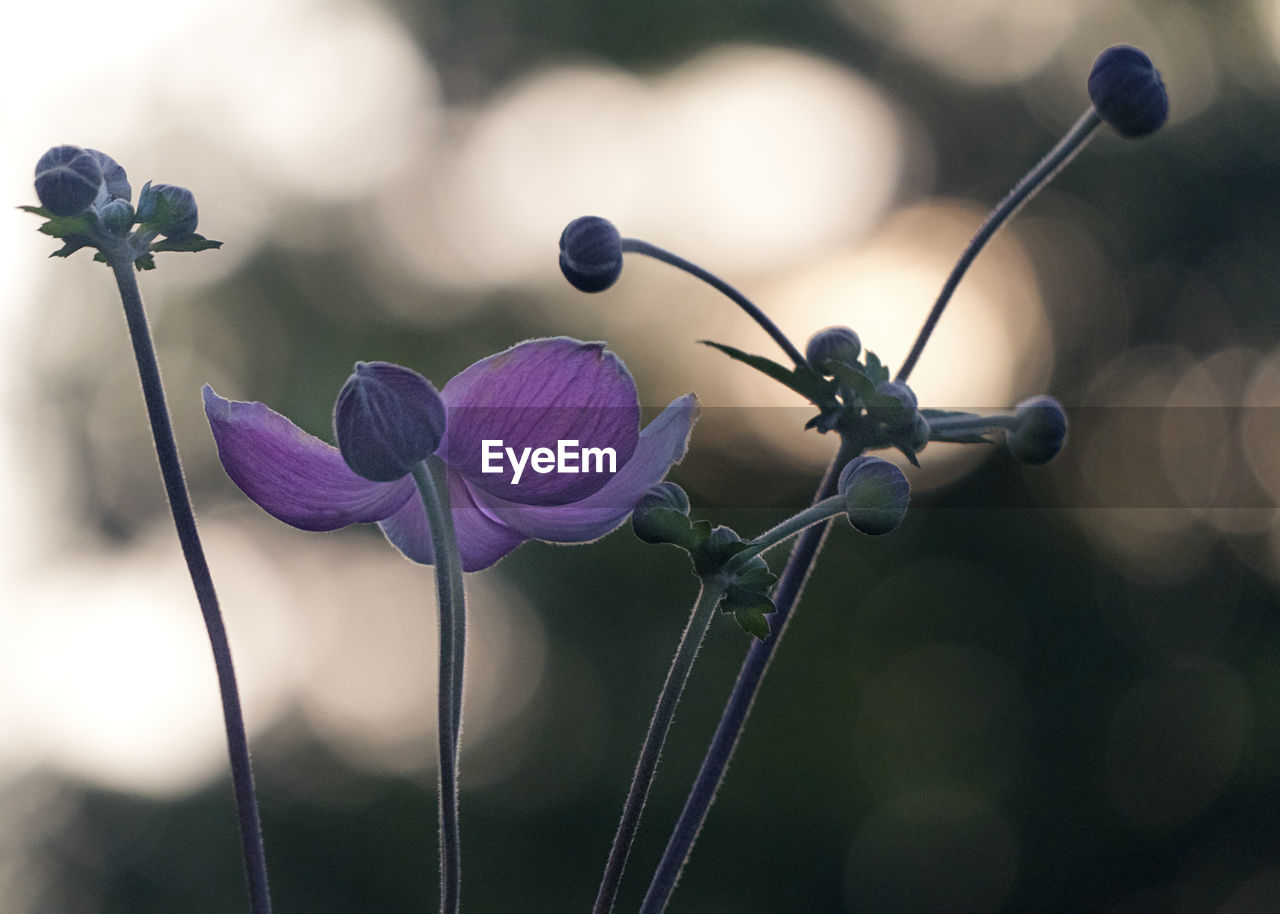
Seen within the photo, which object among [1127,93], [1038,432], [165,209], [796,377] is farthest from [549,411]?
[1127,93]

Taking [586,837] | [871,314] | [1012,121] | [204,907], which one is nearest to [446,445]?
[871,314]

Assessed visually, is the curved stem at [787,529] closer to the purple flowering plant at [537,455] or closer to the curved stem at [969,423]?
the purple flowering plant at [537,455]

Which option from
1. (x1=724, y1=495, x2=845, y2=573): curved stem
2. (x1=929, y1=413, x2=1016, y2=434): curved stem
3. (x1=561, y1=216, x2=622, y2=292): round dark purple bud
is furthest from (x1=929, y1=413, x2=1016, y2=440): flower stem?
(x1=561, y1=216, x2=622, y2=292): round dark purple bud

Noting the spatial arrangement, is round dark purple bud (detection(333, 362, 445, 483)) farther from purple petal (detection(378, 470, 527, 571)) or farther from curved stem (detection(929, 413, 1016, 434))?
curved stem (detection(929, 413, 1016, 434))

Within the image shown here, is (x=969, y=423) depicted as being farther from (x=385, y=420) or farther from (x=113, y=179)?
(x=113, y=179)

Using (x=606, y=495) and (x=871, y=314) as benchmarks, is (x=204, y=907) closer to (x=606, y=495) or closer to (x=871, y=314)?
(x=871, y=314)

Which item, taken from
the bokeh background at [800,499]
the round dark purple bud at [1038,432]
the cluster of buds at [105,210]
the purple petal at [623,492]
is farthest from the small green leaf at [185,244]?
the bokeh background at [800,499]
